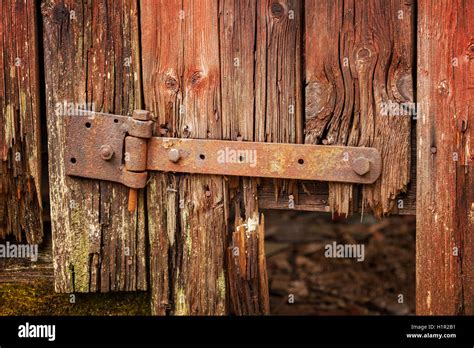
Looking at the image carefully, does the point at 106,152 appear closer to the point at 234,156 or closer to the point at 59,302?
the point at 234,156

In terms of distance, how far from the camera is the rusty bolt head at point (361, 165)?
231cm

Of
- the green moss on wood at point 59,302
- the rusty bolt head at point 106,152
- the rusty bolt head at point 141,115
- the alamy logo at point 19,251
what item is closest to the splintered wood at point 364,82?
the rusty bolt head at point 141,115

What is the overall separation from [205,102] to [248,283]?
69 cm

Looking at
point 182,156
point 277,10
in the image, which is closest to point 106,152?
point 182,156

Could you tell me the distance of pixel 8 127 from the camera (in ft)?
8.17

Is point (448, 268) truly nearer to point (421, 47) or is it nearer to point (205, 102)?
point (421, 47)

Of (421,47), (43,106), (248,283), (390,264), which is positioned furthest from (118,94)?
(390,264)

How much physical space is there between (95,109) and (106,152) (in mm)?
168

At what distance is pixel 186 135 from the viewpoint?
2.44 metres

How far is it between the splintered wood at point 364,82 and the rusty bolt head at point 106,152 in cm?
70

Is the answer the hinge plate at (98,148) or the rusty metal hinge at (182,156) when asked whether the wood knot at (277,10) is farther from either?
the hinge plate at (98,148)

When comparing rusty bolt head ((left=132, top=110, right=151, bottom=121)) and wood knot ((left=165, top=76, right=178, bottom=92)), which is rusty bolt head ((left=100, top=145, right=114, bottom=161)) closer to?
rusty bolt head ((left=132, top=110, right=151, bottom=121))

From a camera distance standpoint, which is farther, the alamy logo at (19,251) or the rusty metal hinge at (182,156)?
the alamy logo at (19,251)
